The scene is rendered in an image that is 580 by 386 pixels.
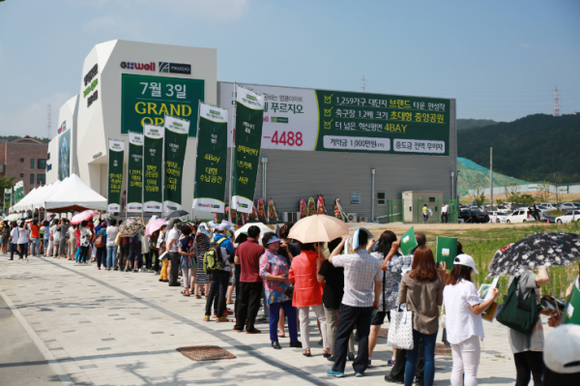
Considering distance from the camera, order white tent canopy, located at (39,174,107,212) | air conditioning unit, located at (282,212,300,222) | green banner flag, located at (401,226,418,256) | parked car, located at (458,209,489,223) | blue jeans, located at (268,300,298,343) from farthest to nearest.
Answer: parked car, located at (458,209,489,223)
air conditioning unit, located at (282,212,300,222)
white tent canopy, located at (39,174,107,212)
blue jeans, located at (268,300,298,343)
green banner flag, located at (401,226,418,256)

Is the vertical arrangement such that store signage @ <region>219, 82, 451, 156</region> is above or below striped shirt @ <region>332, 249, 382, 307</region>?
above

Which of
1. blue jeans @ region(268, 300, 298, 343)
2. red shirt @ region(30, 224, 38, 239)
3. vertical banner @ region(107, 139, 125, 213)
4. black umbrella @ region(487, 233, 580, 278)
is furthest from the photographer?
red shirt @ region(30, 224, 38, 239)

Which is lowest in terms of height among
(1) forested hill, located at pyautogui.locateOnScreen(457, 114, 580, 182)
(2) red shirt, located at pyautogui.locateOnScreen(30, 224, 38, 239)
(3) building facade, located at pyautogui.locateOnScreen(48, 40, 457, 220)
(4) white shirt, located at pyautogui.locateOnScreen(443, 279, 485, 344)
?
(2) red shirt, located at pyautogui.locateOnScreen(30, 224, 38, 239)

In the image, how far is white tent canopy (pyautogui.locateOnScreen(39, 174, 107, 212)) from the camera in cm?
2614

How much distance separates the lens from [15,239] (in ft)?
78.7

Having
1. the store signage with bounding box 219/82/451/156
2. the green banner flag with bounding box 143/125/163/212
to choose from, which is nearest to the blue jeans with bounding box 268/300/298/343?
the green banner flag with bounding box 143/125/163/212

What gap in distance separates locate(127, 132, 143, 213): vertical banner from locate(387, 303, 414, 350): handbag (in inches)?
660

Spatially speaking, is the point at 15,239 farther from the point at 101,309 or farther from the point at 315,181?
the point at 315,181

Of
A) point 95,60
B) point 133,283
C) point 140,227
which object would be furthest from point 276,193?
point 133,283

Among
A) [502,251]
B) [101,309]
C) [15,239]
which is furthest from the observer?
[15,239]

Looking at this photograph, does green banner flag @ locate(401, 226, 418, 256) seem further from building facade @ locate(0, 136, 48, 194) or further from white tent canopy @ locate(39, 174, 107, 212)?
building facade @ locate(0, 136, 48, 194)

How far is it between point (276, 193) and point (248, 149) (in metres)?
29.7

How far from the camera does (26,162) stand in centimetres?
9775

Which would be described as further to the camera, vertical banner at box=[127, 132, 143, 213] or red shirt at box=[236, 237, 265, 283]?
vertical banner at box=[127, 132, 143, 213]
